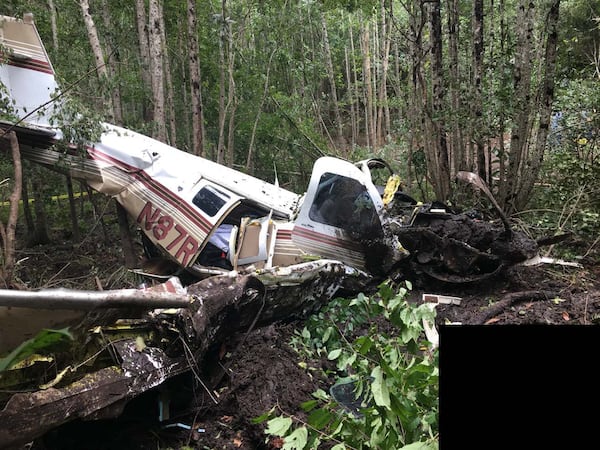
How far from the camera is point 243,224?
582 centimetres

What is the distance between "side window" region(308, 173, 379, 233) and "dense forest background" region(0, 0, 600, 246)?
2.67m

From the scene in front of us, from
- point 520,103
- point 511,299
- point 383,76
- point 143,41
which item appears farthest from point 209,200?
point 383,76

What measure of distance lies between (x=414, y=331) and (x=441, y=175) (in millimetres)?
6598

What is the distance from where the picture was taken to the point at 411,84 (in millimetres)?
9719

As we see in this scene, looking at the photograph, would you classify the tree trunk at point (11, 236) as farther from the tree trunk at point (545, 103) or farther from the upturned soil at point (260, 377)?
the tree trunk at point (545, 103)

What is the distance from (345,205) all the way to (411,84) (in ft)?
16.3

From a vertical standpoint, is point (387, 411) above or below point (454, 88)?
below

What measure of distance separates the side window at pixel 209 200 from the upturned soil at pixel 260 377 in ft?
5.68

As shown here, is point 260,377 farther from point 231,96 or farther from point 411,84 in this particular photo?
point 231,96

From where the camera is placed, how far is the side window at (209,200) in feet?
18.8

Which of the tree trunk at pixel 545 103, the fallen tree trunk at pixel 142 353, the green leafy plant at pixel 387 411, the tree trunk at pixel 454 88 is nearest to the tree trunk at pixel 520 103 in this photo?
the tree trunk at pixel 545 103

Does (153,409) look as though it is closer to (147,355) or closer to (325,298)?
(147,355)

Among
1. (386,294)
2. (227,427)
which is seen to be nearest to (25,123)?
(227,427)

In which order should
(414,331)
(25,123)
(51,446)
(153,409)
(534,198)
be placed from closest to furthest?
(414,331) → (51,446) → (153,409) → (25,123) → (534,198)
